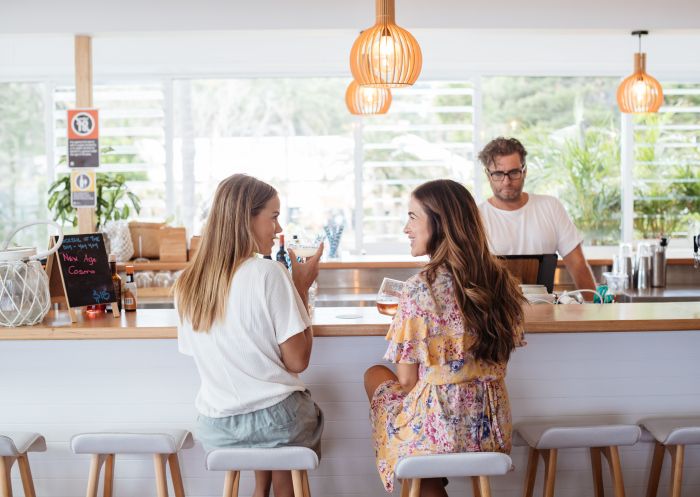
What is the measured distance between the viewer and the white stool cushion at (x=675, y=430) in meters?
2.63

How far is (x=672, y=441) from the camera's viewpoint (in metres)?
2.65

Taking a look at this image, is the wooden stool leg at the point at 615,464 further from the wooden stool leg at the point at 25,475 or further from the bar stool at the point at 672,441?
the wooden stool leg at the point at 25,475

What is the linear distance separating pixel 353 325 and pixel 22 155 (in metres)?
5.50

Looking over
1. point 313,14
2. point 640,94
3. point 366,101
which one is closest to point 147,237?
point 366,101

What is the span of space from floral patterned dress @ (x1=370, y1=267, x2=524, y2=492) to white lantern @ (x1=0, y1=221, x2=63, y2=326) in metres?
1.28

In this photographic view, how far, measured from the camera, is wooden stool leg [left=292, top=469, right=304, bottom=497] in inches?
94.2

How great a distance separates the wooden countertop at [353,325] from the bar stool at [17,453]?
1.11ft

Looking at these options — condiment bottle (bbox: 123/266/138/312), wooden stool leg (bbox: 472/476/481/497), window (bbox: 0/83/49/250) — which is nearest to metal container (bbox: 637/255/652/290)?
wooden stool leg (bbox: 472/476/481/497)

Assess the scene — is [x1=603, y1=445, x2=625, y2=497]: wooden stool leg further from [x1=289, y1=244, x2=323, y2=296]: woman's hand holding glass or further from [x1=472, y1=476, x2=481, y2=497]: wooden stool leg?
[x1=289, y1=244, x2=323, y2=296]: woman's hand holding glass

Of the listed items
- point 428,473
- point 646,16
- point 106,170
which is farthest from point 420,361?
point 106,170

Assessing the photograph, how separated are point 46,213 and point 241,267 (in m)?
5.51

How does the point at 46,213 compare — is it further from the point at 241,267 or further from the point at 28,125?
the point at 241,267

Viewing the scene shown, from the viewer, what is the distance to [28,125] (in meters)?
7.37

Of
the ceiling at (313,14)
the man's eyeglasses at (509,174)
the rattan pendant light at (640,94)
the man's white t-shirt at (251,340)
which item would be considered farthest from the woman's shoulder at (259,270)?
the rattan pendant light at (640,94)
